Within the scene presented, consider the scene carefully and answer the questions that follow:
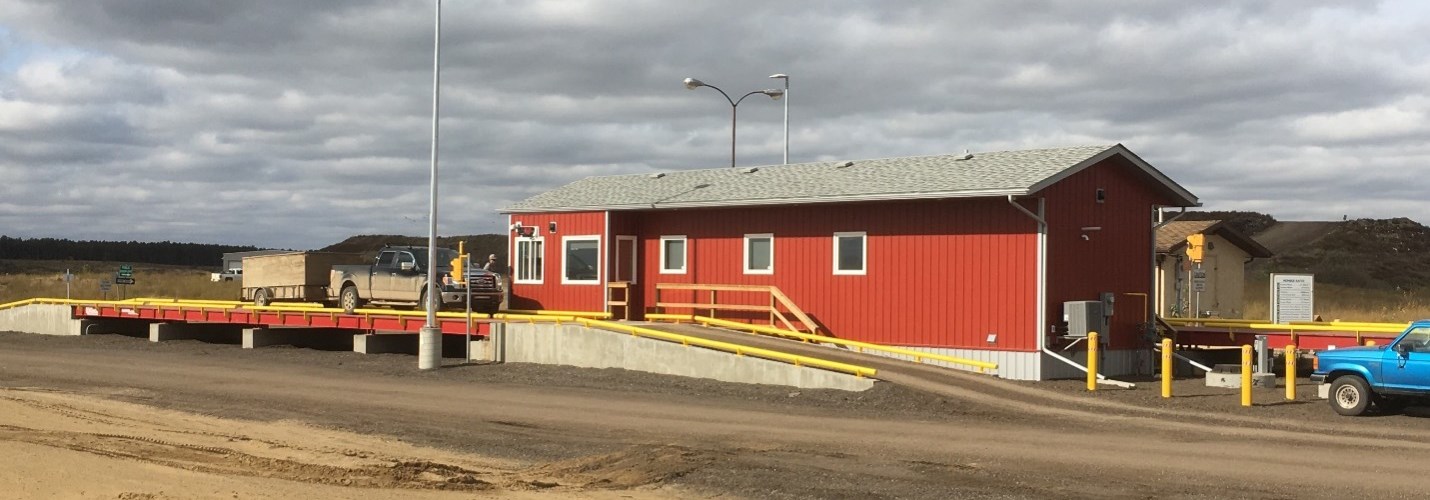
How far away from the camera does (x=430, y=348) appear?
90.5 ft

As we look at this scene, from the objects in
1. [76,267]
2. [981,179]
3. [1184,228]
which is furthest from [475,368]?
[76,267]

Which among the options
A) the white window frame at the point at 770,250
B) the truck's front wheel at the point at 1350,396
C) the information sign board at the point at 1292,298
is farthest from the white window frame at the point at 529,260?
the truck's front wheel at the point at 1350,396

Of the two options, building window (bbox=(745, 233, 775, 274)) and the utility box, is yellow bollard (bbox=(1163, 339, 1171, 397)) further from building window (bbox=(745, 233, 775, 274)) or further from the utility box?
building window (bbox=(745, 233, 775, 274))

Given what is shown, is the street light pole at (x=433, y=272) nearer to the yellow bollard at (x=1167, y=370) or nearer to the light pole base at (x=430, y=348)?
the light pole base at (x=430, y=348)

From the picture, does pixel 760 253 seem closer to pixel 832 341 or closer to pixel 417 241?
pixel 832 341

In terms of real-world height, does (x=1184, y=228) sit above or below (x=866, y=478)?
above

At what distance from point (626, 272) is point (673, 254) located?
4.47ft

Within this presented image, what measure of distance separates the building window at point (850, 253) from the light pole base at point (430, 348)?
8.53 metres

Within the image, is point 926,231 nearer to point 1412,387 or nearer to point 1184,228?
point 1412,387

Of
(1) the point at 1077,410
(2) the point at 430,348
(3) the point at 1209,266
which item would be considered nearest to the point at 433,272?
(2) the point at 430,348

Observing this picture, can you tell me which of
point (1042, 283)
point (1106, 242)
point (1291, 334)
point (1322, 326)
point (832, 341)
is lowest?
point (832, 341)

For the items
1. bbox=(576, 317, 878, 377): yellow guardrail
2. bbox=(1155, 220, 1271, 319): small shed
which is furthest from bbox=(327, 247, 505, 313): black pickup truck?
bbox=(1155, 220, 1271, 319): small shed

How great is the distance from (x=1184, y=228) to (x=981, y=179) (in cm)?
2600

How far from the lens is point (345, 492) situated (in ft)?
39.8
